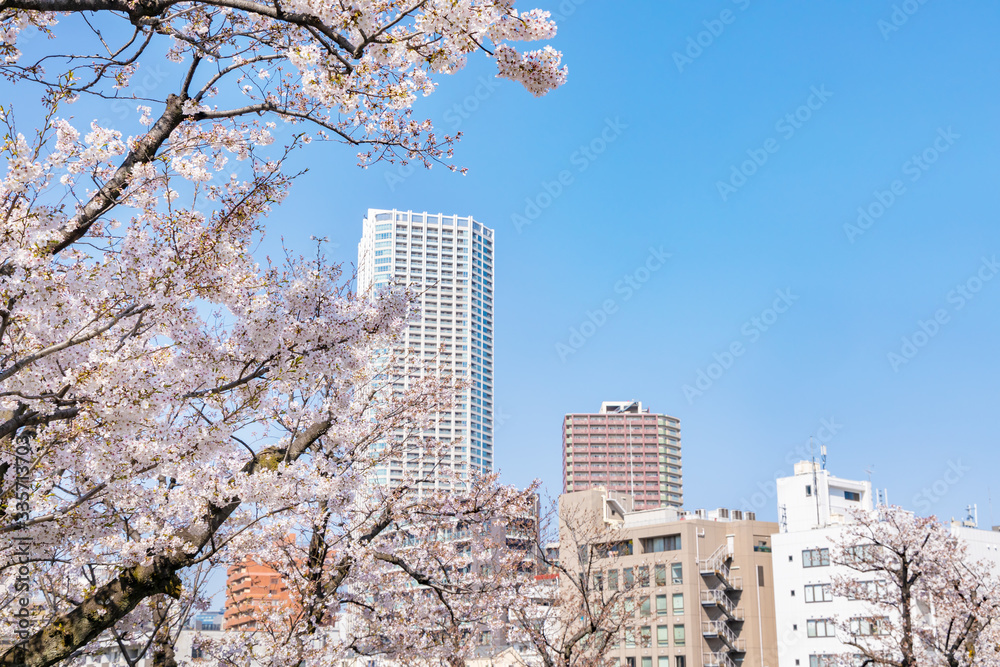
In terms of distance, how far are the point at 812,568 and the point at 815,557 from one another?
0.75 m

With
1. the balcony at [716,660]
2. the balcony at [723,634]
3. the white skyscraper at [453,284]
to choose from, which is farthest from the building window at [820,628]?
the white skyscraper at [453,284]

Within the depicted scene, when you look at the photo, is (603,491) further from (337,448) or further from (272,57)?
(272,57)

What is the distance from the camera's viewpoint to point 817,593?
172 ft

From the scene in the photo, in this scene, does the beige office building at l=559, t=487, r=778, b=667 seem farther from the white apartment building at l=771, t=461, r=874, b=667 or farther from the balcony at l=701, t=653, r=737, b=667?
the white apartment building at l=771, t=461, r=874, b=667

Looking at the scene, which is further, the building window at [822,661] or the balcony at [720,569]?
the balcony at [720,569]

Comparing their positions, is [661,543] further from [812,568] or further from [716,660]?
[812,568]

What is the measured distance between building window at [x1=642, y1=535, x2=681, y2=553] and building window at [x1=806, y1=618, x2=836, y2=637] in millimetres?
9861

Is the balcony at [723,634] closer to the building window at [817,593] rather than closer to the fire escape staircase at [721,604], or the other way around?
the fire escape staircase at [721,604]

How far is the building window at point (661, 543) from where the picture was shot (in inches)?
2333

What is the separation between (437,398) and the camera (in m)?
13.7

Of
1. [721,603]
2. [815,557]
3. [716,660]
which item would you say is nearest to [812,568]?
[815,557]

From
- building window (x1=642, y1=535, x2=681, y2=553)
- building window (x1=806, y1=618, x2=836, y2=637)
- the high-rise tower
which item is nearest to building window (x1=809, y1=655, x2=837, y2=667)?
building window (x1=806, y1=618, x2=836, y2=637)

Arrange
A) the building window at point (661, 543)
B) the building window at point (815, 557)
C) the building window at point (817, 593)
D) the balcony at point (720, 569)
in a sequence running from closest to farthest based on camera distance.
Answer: the building window at point (817, 593) < the building window at point (815, 557) < the balcony at point (720, 569) < the building window at point (661, 543)

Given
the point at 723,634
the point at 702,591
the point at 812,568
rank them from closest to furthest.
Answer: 1. the point at 812,568
2. the point at 723,634
3. the point at 702,591
